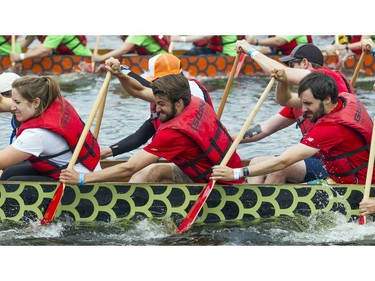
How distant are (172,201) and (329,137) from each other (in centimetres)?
138

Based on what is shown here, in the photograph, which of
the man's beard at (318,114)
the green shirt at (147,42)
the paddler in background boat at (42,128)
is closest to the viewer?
the man's beard at (318,114)

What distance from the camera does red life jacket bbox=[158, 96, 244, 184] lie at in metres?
9.23

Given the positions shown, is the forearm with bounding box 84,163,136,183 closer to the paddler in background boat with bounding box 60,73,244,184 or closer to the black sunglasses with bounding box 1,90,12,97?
the paddler in background boat with bounding box 60,73,244,184

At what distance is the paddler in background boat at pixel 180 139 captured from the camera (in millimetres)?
9203

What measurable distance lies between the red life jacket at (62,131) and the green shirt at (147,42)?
7222 millimetres

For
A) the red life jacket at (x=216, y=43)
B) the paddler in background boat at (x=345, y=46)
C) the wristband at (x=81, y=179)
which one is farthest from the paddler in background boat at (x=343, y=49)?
the wristband at (x=81, y=179)

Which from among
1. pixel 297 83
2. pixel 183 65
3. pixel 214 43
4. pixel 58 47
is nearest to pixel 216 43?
pixel 214 43

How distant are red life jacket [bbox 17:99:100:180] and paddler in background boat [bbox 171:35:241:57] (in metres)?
7.56

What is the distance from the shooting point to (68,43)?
1719 centimetres

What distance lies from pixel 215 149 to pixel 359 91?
7.40 metres

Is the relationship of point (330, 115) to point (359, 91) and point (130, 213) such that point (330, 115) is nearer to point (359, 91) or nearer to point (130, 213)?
point (130, 213)

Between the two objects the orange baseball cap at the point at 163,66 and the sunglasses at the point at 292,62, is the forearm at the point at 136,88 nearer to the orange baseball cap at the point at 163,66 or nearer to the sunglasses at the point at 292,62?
the orange baseball cap at the point at 163,66

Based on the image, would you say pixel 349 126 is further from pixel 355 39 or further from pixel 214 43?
pixel 214 43

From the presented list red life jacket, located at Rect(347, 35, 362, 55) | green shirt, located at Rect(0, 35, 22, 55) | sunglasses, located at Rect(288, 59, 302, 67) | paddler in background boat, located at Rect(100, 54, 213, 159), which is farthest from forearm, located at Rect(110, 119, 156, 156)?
green shirt, located at Rect(0, 35, 22, 55)
